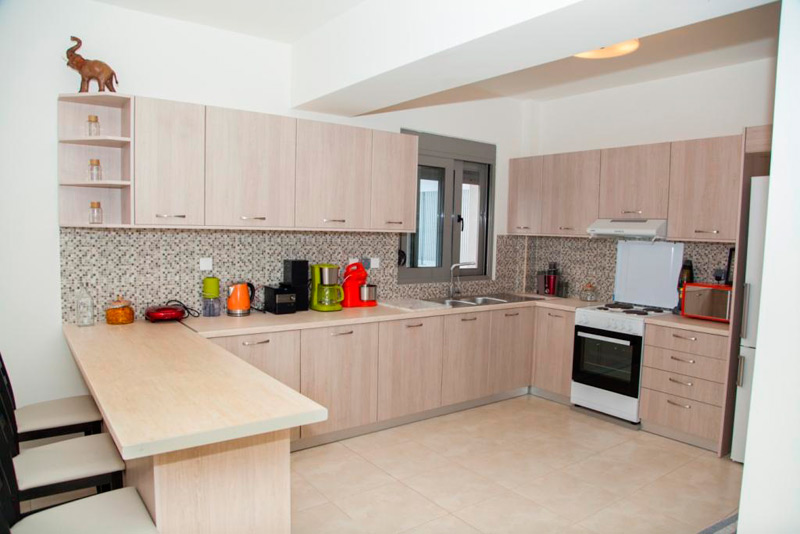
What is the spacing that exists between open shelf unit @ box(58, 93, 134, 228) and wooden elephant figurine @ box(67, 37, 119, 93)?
3.0 inches

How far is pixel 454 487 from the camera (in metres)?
3.07

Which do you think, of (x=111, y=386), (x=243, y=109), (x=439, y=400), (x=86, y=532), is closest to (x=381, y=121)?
(x=243, y=109)

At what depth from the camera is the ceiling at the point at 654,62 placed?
3283 mm

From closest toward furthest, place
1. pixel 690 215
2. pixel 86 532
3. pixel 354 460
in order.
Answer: pixel 86 532
pixel 354 460
pixel 690 215

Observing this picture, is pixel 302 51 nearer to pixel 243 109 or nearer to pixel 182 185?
pixel 243 109

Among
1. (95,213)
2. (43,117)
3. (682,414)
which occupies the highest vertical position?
(43,117)

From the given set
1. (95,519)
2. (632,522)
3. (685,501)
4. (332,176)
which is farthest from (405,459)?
(95,519)

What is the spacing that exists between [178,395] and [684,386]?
3293 mm

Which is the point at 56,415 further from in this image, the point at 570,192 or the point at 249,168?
the point at 570,192

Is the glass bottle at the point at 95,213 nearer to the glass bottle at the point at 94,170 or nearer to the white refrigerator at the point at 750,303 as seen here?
the glass bottle at the point at 94,170

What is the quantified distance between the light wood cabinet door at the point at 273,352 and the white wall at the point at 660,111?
3.23 meters

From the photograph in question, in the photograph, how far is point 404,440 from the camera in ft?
12.1

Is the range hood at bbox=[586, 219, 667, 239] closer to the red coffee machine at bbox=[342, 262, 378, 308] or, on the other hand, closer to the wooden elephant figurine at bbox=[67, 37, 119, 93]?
the red coffee machine at bbox=[342, 262, 378, 308]

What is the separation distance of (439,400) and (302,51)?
8.83 ft
